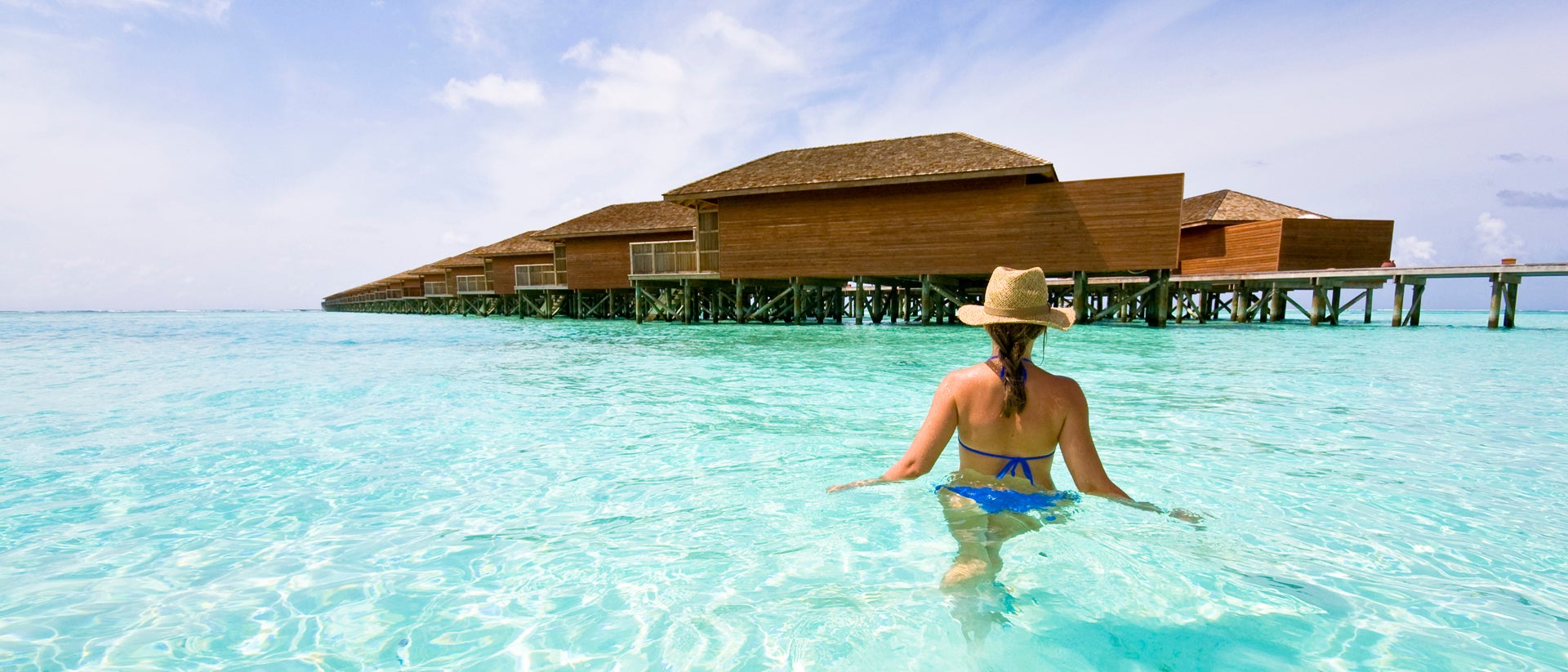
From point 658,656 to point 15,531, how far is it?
365 centimetres

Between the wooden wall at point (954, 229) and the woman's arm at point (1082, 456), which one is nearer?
the woman's arm at point (1082, 456)

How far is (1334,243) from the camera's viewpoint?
78.7ft

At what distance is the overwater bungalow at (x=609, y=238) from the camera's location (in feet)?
89.7

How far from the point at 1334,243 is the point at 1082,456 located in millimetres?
28757

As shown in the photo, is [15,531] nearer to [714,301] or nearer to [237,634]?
[237,634]

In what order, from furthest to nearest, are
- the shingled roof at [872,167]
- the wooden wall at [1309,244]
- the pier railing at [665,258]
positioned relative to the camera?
the wooden wall at [1309,244] < the pier railing at [665,258] < the shingled roof at [872,167]

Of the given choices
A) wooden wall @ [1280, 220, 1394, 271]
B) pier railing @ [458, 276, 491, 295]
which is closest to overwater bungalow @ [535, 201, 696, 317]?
pier railing @ [458, 276, 491, 295]

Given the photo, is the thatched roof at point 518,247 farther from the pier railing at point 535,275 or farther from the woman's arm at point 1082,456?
the woman's arm at point 1082,456

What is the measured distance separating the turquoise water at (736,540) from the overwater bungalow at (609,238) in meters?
20.6

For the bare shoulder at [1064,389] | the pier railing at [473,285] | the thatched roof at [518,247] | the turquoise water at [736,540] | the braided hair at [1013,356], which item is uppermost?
the thatched roof at [518,247]

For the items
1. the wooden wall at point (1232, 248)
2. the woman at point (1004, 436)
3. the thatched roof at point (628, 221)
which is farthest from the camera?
the thatched roof at point (628, 221)

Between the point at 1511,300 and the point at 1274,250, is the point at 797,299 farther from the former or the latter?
the point at 1511,300

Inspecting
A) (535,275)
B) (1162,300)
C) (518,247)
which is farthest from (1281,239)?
(518,247)

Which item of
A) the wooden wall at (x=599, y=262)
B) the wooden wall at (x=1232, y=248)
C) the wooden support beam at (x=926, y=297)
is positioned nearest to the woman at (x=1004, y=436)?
the wooden support beam at (x=926, y=297)
